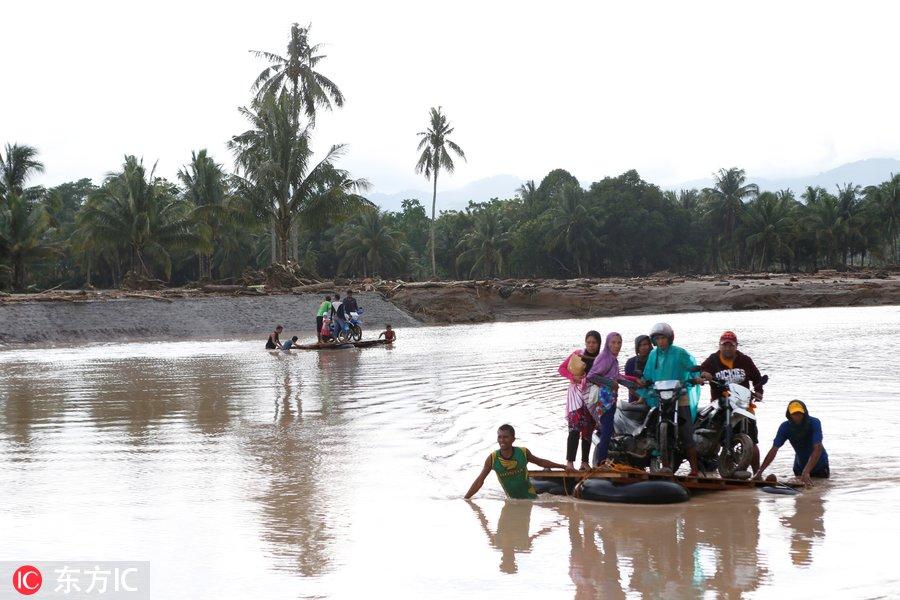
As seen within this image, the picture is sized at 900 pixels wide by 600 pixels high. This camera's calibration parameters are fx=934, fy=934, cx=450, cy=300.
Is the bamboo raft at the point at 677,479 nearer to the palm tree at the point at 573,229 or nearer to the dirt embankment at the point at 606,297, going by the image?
the dirt embankment at the point at 606,297

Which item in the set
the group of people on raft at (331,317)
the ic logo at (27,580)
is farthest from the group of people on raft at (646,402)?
the group of people on raft at (331,317)

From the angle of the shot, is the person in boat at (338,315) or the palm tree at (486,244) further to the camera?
the palm tree at (486,244)

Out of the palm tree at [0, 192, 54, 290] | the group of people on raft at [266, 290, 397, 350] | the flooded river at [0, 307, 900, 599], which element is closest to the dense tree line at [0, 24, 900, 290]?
the palm tree at [0, 192, 54, 290]

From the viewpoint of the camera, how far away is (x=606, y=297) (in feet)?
135

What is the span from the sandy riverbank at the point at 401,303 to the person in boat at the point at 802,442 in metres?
24.7

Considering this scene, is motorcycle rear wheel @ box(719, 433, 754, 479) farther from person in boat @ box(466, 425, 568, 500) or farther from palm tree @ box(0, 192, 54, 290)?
palm tree @ box(0, 192, 54, 290)

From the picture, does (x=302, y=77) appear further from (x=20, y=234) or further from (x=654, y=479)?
(x=654, y=479)

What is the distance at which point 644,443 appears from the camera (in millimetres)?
7609

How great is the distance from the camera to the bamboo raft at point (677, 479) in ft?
23.4

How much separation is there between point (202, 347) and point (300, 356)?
5.91 metres

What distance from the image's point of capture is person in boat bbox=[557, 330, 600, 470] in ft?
25.5

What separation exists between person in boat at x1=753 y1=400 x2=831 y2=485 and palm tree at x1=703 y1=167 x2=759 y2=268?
65516 millimetres

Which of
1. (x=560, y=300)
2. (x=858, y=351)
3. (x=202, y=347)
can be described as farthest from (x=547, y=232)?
(x=858, y=351)

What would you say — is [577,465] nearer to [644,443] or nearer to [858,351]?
[644,443]
